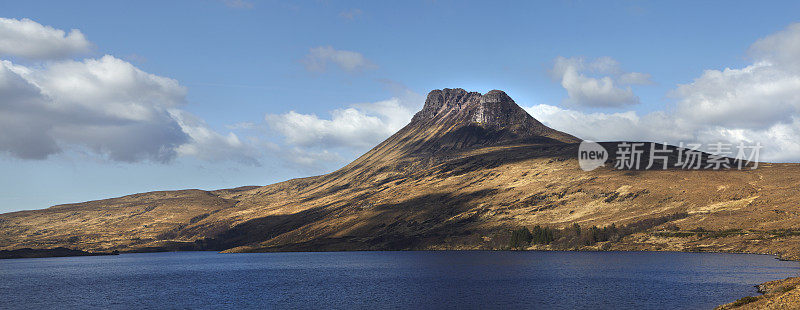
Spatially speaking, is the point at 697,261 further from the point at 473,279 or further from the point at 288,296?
the point at 288,296

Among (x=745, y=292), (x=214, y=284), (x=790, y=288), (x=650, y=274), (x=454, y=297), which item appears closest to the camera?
(x=790, y=288)

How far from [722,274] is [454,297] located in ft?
234

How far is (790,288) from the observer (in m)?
81.1

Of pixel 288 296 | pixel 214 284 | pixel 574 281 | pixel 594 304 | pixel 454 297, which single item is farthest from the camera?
pixel 214 284

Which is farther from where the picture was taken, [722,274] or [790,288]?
[722,274]

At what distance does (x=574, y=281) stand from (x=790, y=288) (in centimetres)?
5378

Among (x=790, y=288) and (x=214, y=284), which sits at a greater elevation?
(x=790, y=288)

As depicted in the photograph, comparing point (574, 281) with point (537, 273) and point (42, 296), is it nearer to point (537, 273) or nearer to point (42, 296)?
point (537, 273)

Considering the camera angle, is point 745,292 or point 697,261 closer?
point 745,292

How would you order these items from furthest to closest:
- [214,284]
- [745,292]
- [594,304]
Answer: [214,284] → [745,292] → [594,304]

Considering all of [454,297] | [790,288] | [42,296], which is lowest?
[42,296]

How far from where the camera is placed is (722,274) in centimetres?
13438

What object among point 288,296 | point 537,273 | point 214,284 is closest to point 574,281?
point 537,273

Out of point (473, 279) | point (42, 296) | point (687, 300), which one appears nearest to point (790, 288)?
point (687, 300)
